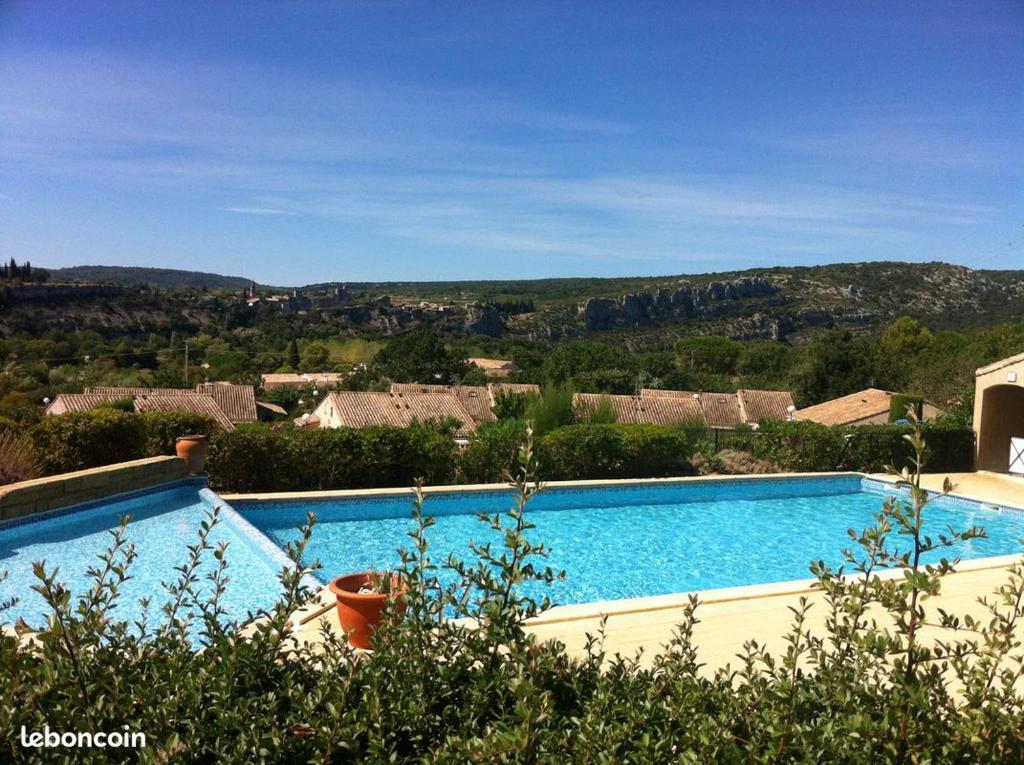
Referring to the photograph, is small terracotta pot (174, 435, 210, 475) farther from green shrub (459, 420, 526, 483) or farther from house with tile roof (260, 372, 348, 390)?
house with tile roof (260, 372, 348, 390)

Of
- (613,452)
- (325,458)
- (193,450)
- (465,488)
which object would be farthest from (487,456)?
(193,450)

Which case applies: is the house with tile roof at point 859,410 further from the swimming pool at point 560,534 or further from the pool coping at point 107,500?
the pool coping at point 107,500

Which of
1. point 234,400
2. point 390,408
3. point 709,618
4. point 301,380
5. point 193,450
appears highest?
point 193,450

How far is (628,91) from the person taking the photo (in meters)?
18.7

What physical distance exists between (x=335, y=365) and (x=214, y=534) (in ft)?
207

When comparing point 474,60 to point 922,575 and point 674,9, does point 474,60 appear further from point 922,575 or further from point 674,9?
point 922,575

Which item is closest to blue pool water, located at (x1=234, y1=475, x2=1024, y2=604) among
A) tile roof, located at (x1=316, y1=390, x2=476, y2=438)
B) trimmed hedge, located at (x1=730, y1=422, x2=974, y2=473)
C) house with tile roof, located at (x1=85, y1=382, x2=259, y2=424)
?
trimmed hedge, located at (x1=730, y1=422, x2=974, y2=473)

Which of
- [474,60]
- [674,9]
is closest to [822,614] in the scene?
[674,9]

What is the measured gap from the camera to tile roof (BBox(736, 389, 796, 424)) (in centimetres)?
3400

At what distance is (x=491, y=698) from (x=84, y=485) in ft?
26.3

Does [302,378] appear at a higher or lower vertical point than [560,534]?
lower

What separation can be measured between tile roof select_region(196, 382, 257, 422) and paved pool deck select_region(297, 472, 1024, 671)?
111 ft

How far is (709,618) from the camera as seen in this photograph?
5391mm

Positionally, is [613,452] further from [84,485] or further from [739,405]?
[739,405]
